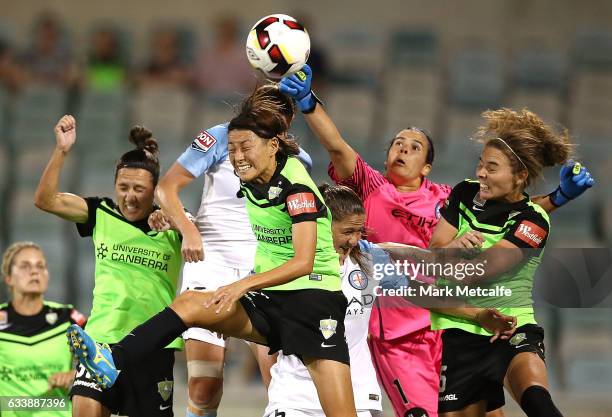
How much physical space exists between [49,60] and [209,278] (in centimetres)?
664

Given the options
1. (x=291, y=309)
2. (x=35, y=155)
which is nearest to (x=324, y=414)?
(x=291, y=309)

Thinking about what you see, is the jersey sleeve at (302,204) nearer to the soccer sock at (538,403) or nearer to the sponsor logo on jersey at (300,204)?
the sponsor logo on jersey at (300,204)

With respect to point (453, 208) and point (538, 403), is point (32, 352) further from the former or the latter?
point (538, 403)

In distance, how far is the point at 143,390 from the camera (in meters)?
5.62

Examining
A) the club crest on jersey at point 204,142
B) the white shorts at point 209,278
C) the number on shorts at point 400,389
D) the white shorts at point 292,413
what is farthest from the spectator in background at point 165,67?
the white shorts at point 292,413

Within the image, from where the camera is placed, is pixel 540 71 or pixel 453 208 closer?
pixel 453 208

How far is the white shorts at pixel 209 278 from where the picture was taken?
A: 235 inches

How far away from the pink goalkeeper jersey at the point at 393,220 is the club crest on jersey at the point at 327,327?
1.01 m

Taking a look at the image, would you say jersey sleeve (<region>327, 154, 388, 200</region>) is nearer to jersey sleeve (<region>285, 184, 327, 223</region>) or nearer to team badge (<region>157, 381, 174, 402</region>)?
jersey sleeve (<region>285, 184, 327, 223</region>)

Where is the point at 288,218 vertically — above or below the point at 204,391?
above

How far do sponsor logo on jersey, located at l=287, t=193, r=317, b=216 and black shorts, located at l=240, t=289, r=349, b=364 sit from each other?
1.22ft

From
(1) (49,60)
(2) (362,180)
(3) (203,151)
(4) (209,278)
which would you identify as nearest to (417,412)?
(2) (362,180)

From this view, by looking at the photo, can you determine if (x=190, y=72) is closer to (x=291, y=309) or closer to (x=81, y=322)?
(x=81, y=322)

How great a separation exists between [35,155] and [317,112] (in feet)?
20.5
